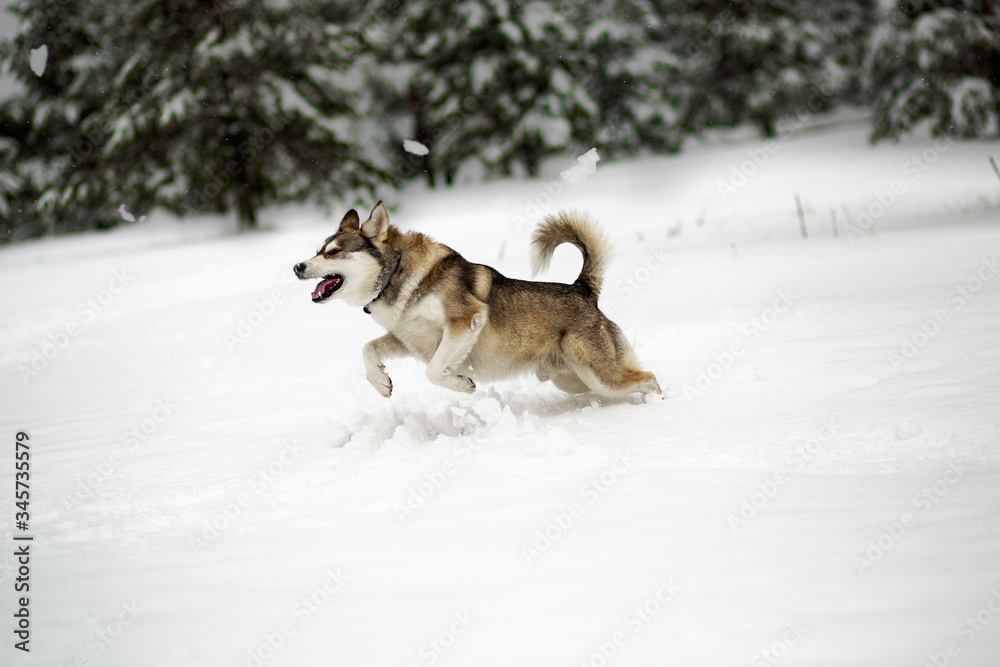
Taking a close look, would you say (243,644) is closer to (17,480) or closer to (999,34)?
(17,480)

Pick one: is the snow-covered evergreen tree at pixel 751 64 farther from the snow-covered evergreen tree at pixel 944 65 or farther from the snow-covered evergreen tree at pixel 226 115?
the snow-covered evergreen tree at pixel 226 115

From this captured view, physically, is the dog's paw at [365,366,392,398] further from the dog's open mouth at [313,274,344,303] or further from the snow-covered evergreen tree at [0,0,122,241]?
the snow-covered evergreen tree at [0,0,122,241]

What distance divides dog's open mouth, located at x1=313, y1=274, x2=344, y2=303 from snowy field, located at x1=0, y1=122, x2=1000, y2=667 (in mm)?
843

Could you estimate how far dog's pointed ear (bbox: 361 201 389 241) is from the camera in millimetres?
4591

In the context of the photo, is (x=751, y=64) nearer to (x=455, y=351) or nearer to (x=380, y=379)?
(x=455, y=351)

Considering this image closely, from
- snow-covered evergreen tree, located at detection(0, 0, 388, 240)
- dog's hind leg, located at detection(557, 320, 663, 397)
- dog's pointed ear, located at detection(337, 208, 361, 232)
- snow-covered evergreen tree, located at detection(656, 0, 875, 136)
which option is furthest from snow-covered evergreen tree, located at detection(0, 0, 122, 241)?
dog's hind leg, located at detection(557, 320, 663, 397)

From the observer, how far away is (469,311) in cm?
465

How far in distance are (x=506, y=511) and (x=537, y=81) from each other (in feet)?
67.6

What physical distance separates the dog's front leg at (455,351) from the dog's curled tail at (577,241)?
717 mm

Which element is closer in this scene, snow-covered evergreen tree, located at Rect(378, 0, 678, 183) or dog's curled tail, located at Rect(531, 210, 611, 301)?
dog's curled tail, located at Rect(531, 210, 611, 301)

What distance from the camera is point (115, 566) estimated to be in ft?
8.70

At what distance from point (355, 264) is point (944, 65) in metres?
19.3

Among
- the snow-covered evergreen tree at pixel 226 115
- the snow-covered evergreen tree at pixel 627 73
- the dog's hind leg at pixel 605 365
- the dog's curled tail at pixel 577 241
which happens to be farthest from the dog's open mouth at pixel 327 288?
the snow-covered evergreen tree at pixel 627 73

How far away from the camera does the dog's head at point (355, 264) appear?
4469 mm
